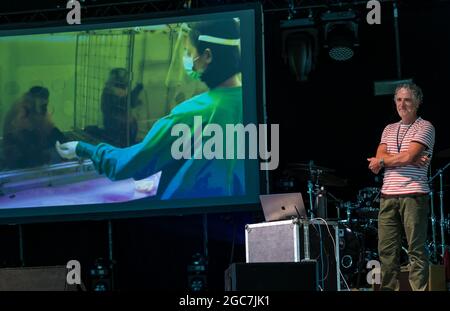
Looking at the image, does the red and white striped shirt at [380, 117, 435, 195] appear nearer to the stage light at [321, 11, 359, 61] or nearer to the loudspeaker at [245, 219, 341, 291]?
the loudspeaker at [245, 219, 341, 291]

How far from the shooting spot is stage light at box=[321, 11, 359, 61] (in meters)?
8.39

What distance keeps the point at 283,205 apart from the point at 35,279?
244 cm

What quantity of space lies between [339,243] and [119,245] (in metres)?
3.13

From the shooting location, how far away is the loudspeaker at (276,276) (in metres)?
4.70

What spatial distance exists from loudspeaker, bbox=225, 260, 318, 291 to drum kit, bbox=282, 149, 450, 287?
250 cm

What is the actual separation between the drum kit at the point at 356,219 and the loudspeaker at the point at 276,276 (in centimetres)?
250

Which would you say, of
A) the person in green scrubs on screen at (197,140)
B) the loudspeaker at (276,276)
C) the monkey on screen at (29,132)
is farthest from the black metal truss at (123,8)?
the loudspeaker at (276,276)

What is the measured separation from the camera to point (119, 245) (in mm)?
9297

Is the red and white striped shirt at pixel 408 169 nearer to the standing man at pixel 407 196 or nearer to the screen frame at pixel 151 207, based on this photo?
the standing man at pixel 407 196

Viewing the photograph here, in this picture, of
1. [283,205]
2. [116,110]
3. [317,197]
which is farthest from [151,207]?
[283,205]

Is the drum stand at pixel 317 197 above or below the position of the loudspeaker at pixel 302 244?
above
